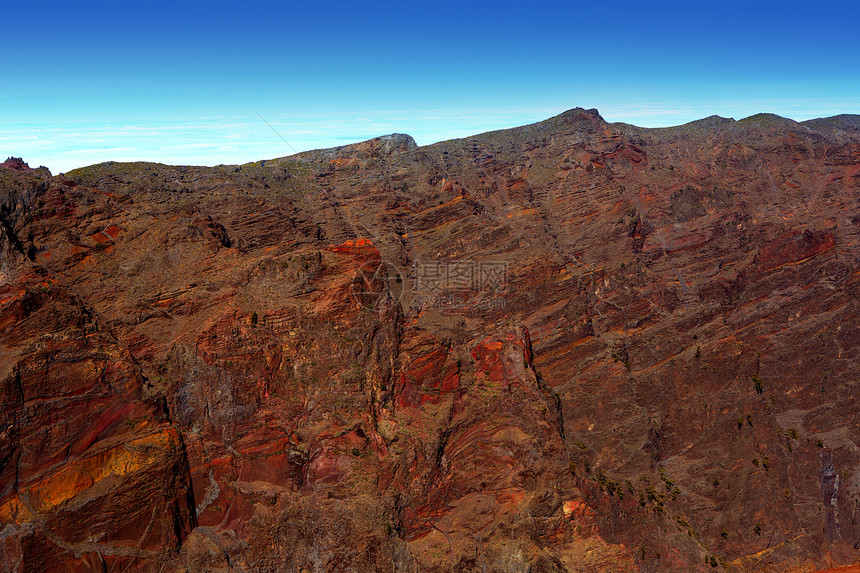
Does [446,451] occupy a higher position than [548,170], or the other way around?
[548,170]

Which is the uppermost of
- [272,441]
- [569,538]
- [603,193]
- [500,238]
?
[603,193]

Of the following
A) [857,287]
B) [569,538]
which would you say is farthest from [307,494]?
[857,287]

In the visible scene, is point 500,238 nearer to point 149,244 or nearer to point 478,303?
point 478,303

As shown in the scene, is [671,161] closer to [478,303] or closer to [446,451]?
[478,303]

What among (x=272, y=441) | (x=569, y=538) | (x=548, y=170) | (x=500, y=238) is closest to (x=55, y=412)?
(x=272, y=441)

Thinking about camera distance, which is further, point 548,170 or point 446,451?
point 548,170

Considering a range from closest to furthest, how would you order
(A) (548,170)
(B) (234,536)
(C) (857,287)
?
1. (B) (234,536)
2. (C) (857,287)
3. (A) (548,170)

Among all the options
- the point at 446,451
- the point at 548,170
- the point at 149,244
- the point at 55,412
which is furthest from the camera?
the point at 548,170
